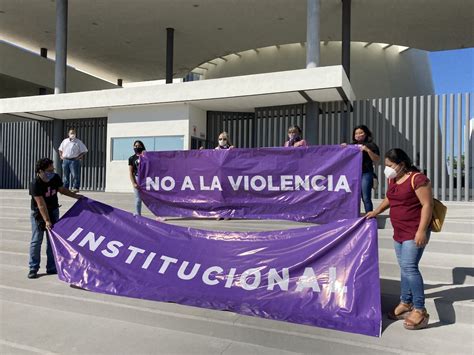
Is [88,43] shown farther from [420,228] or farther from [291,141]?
[420,228]

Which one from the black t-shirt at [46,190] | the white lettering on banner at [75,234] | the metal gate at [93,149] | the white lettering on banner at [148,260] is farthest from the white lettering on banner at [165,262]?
the metal gate at [93,149]

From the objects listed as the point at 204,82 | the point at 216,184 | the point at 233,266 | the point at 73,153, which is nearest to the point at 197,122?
the point at 204,82

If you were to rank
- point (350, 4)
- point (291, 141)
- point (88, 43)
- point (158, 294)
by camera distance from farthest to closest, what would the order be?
point (88, 43)
point (350, 4)
point (291, 141)
point (158, 294)

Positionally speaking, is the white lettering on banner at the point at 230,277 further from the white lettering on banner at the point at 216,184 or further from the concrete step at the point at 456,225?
the concrete step at the point at 456,225

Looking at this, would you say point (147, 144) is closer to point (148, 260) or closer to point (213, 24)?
point (213, 24)

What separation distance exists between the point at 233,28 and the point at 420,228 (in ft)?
55.6

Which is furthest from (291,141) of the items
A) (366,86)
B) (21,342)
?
(366,86)

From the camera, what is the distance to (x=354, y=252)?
12.2ft

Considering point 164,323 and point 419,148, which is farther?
point 419,148

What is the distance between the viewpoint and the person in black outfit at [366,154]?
5.47 m

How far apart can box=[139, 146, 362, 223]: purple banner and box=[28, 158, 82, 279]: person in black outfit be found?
1.89 meters

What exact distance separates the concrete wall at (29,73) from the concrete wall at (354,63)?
8.47 metres

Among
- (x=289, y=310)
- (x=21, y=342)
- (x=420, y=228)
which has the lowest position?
(x=21, y=342)

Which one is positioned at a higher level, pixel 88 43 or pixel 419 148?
pixel 88 43
